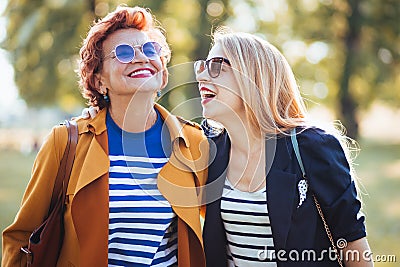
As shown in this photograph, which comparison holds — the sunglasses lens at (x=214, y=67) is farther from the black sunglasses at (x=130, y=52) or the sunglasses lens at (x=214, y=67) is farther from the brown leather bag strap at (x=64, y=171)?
the brown leather bag strap at (x=64, y=171)

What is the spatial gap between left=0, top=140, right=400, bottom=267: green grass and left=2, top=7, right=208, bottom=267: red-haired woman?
2.25 metres

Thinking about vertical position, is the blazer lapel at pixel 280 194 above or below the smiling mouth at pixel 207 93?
below

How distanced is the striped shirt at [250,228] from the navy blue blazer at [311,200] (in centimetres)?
3

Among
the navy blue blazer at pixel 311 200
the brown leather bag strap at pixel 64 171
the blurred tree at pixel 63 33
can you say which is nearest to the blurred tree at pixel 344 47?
the blurred tree at pixel 63 33

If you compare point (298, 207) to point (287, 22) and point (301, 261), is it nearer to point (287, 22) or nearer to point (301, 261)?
point (301, 261)

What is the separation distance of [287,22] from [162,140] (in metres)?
11.3

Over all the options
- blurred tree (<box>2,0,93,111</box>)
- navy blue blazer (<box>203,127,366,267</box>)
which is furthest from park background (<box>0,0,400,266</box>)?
navy blue blazer (<box>203,127,366,267</box>)

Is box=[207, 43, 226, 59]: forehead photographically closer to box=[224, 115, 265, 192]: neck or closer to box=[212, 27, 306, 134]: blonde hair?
box=[212, 27, 306, 134]: blonde hair

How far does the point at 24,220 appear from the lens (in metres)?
2.48

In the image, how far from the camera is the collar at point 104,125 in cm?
259

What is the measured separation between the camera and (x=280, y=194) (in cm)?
242

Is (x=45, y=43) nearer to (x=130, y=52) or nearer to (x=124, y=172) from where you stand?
(x=130, y=52)

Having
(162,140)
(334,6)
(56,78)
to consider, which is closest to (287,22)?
(334,6)

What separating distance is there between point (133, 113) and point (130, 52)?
30 centimetres
